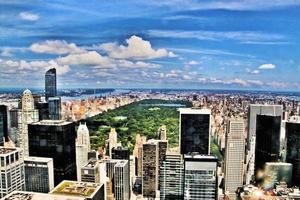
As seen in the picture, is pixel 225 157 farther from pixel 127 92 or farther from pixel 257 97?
pixel 127 92

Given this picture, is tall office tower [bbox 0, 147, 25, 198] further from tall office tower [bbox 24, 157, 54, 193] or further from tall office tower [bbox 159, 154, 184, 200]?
tall office tower [bbox 159, 154, 184, 200]

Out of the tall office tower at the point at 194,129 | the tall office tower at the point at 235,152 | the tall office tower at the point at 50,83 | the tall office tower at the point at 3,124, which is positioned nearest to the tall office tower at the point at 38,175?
the tall office tower at the point at 50,83

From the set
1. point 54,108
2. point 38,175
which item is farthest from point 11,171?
point 54,108

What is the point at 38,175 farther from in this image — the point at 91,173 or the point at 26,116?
the point at 26,116

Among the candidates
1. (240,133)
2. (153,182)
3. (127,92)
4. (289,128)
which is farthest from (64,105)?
(289,128)

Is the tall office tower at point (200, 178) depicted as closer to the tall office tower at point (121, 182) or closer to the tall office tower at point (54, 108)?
the tall office tower at point (121, 182)

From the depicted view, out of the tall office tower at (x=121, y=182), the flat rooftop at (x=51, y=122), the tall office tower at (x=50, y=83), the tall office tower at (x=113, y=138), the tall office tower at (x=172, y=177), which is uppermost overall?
the tall office tower at (x=50, y=83)
